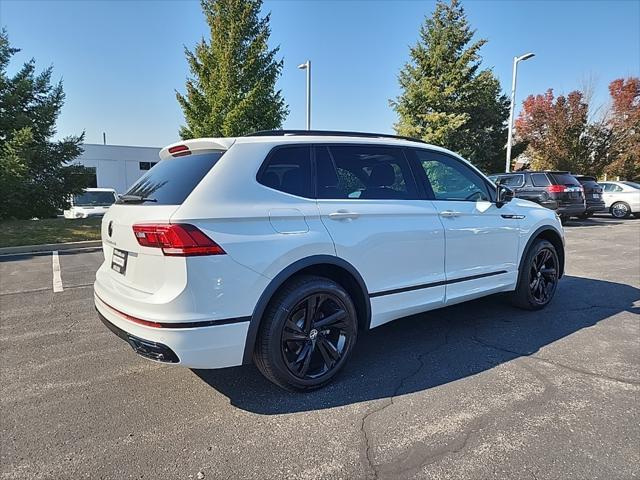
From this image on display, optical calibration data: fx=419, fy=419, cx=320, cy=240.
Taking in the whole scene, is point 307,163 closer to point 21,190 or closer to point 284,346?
point 284,346

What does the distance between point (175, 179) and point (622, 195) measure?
67.1ft

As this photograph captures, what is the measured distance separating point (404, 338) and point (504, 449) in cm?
171

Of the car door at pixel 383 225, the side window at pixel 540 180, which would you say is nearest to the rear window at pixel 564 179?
the side window at pixel 540 180

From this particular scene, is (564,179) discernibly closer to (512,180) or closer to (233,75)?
(512,180)

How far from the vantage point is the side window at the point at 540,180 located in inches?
554

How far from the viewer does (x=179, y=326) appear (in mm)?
2477

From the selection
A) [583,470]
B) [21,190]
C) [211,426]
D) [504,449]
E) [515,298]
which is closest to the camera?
[583,470]

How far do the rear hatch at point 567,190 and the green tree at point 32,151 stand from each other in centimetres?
1630

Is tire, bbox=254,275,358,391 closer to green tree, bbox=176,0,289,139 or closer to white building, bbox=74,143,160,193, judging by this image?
green tree, bbox=176,0,289,139

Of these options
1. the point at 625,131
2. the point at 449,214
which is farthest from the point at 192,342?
the point at 625,131

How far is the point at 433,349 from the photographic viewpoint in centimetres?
379

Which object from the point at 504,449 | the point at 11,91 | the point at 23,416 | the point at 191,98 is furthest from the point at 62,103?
the point at 504,449

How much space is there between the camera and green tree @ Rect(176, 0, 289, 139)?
16.1m

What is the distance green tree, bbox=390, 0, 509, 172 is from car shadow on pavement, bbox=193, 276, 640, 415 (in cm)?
1771
